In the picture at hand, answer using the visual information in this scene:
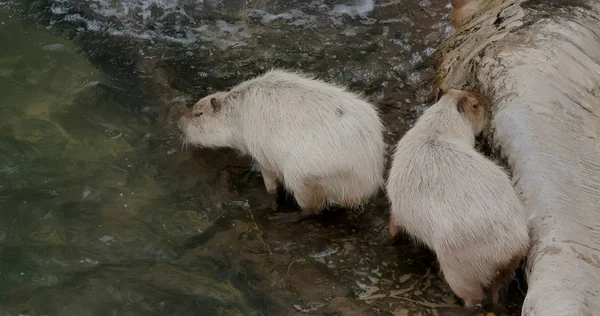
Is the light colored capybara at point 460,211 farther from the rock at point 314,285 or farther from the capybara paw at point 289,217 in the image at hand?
the capybara paw at point 289,217

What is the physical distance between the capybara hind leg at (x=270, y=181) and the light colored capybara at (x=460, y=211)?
2.56 ft

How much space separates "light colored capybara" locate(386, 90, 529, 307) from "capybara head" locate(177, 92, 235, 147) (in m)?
1.18

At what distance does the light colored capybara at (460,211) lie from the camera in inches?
109

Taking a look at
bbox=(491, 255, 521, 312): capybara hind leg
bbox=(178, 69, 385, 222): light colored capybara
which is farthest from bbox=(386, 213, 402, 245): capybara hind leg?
bbox=(491, 255, 521, 312): capybara hind leg

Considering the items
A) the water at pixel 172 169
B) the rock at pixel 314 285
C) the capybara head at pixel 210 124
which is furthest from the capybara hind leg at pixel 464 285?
the capybara head at pixel 210 124

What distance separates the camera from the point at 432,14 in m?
5.23

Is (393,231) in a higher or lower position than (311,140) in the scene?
lower

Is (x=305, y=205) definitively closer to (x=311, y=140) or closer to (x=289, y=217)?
(x=289, y=217)

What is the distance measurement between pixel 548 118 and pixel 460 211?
929 millimetres

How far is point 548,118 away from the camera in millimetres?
3354

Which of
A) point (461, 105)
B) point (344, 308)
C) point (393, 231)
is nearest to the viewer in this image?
point (344, 308)

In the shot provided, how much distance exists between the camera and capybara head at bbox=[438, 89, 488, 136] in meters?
3.47

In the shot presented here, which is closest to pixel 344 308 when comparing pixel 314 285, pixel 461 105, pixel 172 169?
pixel 314 285

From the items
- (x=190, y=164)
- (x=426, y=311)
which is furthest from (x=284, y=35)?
(x=426, y=311)
